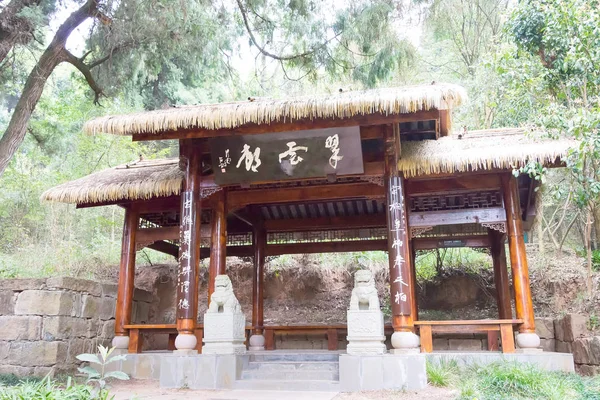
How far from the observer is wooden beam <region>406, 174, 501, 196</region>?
23.7 feet

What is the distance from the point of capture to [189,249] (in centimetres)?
682

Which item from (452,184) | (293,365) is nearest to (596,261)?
(452,184)

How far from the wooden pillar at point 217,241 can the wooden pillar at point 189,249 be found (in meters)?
0.47

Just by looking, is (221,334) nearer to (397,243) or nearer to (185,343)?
(185,343)

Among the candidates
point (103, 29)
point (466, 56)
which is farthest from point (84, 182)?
point (466, 56)

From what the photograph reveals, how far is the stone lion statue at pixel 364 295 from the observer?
6.01 metres

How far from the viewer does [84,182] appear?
801 cm

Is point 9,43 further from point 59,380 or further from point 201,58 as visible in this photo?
point 59,380

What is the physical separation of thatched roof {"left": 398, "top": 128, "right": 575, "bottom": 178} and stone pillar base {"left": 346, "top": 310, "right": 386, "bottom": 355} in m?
1.99

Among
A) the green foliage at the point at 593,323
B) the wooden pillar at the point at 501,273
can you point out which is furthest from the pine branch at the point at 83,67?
the green foliage at the point at 593,323

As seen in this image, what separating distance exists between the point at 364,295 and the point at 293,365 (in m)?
1.50

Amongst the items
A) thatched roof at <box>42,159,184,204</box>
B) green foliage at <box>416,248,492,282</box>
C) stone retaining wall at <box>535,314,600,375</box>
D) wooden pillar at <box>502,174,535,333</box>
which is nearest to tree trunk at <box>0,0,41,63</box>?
thatched roof at <box>42,159,184,204</box>

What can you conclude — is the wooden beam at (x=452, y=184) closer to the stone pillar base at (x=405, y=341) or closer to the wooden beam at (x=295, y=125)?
the wooden beam at (x=295, y=125)

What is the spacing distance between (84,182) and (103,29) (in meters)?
2.76
